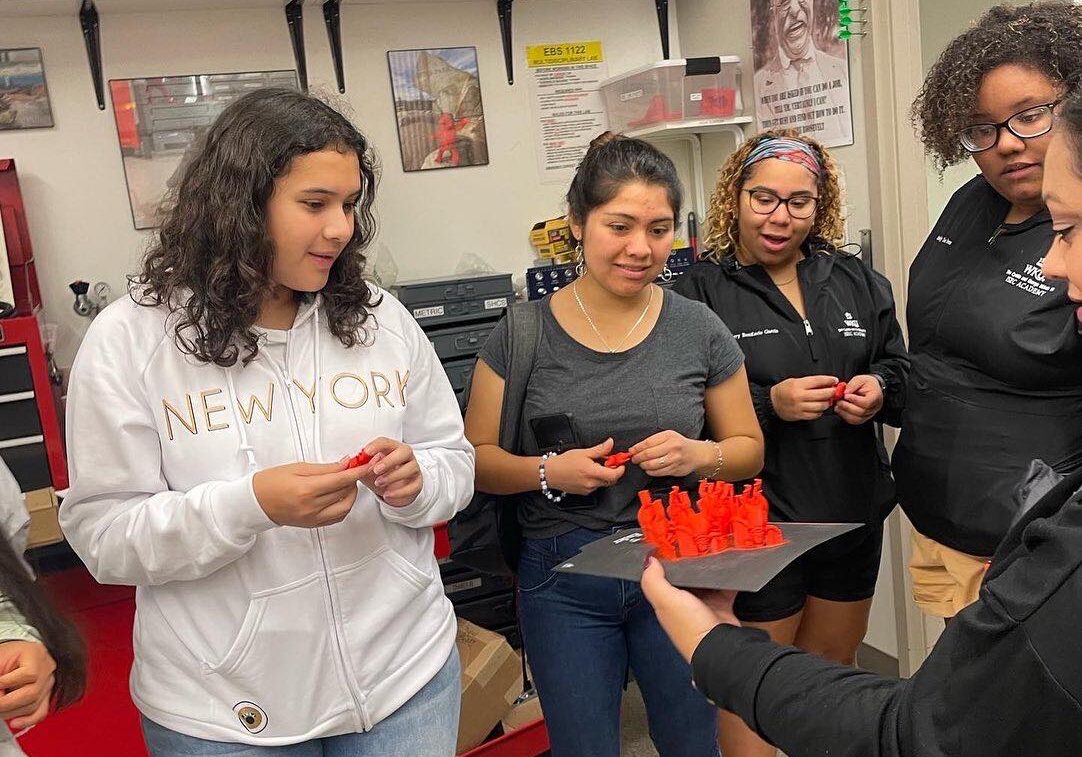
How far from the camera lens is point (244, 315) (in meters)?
1.16

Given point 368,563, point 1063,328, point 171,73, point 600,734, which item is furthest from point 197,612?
point 171,73

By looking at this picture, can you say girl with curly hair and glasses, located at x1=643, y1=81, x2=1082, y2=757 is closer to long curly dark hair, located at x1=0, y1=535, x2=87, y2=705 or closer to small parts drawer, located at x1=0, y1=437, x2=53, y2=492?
long curly dark hair, located at x1=0, y1=535, x2=87, y2=705

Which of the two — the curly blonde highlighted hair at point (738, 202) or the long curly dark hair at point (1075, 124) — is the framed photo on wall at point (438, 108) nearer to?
the curly blonde highlighted hair at point (738, 202)

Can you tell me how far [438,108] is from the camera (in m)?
2.82

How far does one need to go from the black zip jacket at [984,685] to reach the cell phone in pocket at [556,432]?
2.33ft

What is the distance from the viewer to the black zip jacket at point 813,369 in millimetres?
1855

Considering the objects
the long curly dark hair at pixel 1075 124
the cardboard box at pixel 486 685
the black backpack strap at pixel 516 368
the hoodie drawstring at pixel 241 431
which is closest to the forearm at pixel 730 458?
the black backpack strap at pixel 516 368

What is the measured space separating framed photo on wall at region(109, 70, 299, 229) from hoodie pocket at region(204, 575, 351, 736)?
5.45 feet

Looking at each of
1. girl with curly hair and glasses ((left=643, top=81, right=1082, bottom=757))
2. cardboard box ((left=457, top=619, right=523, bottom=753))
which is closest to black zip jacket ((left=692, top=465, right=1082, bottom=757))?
girl with curly hair and glasses ((left=643, top=81, right=1082, bottom=757))

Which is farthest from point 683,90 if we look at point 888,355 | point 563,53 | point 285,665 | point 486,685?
point 285,665

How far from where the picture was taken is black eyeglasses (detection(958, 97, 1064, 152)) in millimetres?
1375

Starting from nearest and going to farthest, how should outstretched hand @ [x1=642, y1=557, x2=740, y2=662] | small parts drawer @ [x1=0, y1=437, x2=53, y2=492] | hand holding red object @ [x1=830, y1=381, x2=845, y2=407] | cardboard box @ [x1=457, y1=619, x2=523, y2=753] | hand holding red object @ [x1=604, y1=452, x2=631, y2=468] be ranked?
outstretched hand @ [x1=642, y1=557, x2=740, y2=662] < hand holding red object @ [x1=604, y1=452, x2=631, y2=468] < hand holding red object @ [x1=830, y1=381, x2=845, y2=407] < small parts drawer @ [x1=0, y1=437, x2=53, y2=492] < cardboard box @ [x1=457, y1=619, x2=523, y2=753]

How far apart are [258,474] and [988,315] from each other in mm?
1128

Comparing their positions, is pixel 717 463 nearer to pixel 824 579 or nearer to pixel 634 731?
pixel 824 579
